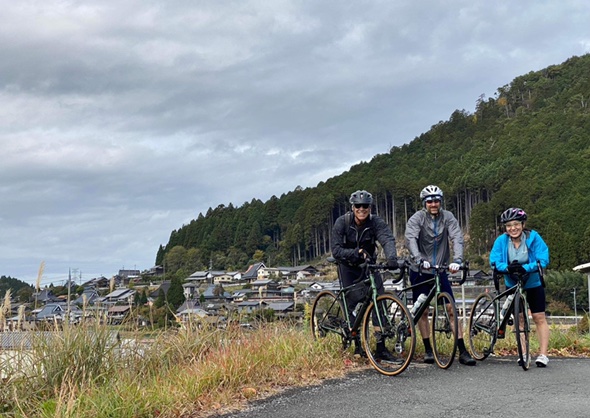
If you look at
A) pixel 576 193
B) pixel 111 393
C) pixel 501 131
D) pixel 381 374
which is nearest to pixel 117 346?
pixel 111 393

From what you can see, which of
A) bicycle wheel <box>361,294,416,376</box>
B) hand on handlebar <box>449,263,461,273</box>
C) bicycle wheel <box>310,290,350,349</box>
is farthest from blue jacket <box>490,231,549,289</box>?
bicycle wheel <box>310,290,350,349</box>

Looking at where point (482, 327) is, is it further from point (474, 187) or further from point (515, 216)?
point (474, 187)

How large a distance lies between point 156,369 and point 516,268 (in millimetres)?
3869

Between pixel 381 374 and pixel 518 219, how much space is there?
2.32 meters

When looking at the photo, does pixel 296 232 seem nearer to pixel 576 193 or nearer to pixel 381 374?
pixel 576 193

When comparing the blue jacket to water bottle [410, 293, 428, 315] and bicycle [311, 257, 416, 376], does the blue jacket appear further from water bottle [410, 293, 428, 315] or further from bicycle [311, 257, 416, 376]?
bicycle [311, 257, 416, 376]

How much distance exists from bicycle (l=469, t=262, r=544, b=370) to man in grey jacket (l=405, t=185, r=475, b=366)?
1.43 ft

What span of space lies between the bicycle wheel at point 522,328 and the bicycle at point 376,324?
1144 mm

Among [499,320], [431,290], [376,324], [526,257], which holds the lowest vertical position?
[499,320]

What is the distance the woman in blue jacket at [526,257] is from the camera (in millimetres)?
6484

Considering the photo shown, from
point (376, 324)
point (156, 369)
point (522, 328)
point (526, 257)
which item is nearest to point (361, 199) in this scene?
point (376, 324)

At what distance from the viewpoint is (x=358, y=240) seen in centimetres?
631

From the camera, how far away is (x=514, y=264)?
6414 mm

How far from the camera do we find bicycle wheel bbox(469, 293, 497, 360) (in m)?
6.78
